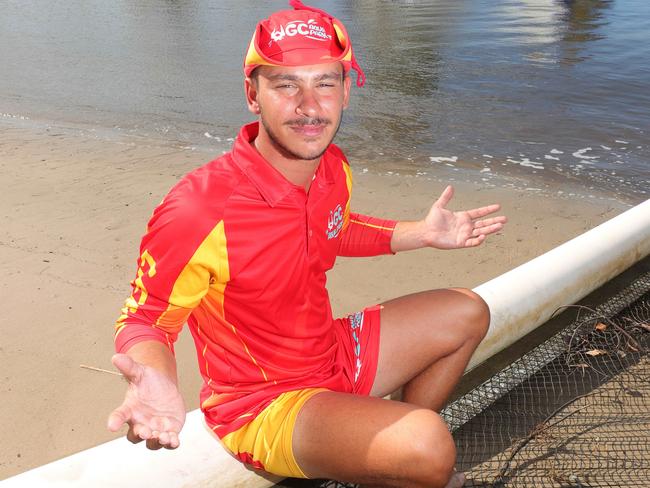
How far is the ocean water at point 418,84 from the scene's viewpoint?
7.16m

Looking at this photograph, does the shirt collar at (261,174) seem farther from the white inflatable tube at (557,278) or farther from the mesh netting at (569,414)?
the white inflatable tube at (557,278)

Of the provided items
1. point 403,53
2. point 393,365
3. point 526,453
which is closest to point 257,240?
point 393,365

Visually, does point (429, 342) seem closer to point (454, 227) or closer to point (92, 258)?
point (454, 227)

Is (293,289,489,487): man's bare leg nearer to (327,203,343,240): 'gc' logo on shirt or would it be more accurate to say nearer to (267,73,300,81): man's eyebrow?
(327,203,343,240): 'gc' logo on shirt

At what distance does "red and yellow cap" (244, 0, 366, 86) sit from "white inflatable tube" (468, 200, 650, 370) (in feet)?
5.11

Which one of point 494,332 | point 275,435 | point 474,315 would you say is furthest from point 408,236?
point 275,435

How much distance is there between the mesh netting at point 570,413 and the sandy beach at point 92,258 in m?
1.00

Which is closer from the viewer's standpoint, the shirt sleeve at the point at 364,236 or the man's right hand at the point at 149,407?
the man's right hand at the point at 149,407

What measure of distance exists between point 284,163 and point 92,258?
270 cm

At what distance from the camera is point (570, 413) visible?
2.99m

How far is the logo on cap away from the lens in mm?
1958

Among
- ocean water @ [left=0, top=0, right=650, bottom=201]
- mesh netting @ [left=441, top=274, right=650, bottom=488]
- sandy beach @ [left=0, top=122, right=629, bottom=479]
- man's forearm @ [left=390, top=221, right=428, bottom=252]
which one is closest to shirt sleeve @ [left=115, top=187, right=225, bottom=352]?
man's forearm @ [left=390, top=221, right=428, bottom=252]

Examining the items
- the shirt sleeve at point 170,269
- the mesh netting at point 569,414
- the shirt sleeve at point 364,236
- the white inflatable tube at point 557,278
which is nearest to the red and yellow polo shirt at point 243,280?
the shirt sleeve at point 170,269

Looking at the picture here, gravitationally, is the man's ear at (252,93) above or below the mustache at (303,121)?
above
